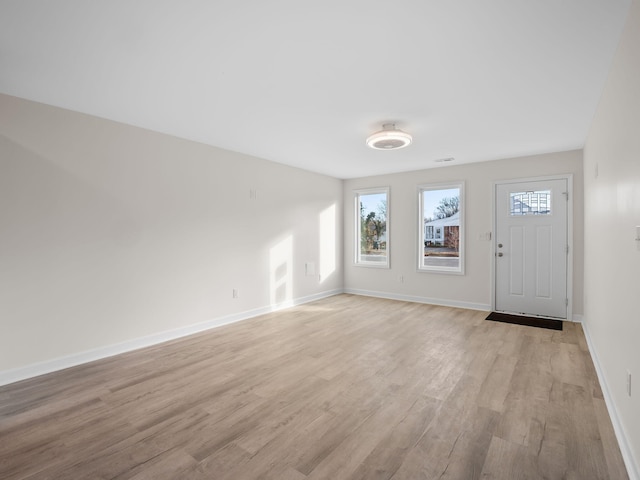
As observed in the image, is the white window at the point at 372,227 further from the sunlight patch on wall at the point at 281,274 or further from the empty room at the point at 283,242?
the sunlight patch on wall at the point at 281,274

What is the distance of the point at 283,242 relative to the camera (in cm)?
545

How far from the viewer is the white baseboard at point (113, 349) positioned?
2.80 m

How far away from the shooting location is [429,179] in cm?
583

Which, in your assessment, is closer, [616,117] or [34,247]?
[616,117]

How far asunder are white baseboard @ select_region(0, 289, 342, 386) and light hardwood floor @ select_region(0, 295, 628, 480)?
0.12 metres

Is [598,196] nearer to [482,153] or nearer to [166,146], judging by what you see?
[482,153]

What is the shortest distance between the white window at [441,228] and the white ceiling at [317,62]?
199cm

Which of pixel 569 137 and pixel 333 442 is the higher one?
pixel 569 137

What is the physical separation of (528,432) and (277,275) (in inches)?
155

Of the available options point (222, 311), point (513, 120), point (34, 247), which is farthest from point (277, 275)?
point (513, 120)

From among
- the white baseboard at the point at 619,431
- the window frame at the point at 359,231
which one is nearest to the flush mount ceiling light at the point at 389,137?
the window frame at the point at 359,231

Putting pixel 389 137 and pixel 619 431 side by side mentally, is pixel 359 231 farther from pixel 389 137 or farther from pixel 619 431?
pixel 619 431

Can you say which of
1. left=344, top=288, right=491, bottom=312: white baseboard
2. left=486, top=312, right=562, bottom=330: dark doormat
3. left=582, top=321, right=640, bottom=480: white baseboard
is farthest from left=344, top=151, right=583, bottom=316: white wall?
left=582, top=321, right=640, bottom=480: white baseboard

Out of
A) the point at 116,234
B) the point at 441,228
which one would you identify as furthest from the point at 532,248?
the point at 116,234
